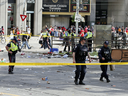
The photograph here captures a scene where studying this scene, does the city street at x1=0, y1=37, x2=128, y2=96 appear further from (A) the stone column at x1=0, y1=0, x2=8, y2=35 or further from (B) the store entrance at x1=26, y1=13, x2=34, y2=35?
(B) the store entrance at x1=26, y1=13, x2=34, y2=35

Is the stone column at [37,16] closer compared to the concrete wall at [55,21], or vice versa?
the stone column at [37,16]

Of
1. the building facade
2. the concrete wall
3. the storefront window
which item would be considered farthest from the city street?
the concrete wall

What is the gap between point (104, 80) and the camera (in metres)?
10.4

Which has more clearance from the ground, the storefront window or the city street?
the storefront window

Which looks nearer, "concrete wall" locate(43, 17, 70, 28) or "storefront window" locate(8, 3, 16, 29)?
"storefront window" locate(8, 3, 16, 29)

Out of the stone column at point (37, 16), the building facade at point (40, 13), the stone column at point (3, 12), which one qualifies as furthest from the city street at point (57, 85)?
the stone column at point (37, 16)

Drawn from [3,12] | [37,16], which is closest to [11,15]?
[3,12]

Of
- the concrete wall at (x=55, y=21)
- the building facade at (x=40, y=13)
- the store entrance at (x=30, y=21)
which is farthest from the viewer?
the concrete wall at (x=55, y=21)

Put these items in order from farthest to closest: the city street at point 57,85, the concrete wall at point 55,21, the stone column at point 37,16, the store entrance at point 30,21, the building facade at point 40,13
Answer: the concrete wall at point 55,21
the store entrance at point 30,21
the stone column at point 37,16
the building facade at point 40,13
the city street at point 57,85

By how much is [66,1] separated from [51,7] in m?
2.89

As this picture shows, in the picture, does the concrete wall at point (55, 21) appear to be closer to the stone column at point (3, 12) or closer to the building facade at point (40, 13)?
the building facade at point (40, 13)

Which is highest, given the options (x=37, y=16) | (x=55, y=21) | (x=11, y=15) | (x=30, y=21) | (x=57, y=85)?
(x=11, y=15)

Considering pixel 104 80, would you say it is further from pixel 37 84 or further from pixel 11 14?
pixel 11 14

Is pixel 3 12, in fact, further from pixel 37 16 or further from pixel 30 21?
pixel 30 21
